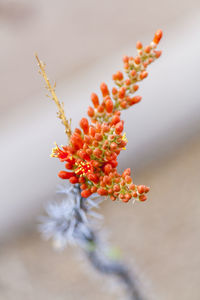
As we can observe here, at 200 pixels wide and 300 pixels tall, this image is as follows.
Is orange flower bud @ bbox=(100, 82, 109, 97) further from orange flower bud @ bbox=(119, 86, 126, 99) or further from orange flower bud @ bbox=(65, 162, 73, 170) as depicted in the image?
orange flower bud @ bbox=(65, 162, 73, 170)

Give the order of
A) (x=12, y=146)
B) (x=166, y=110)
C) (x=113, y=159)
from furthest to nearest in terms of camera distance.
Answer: (x=166, y=110)
(x=12, y=146)
(x=113, y=159)

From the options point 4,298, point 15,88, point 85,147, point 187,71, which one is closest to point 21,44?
point 15,88

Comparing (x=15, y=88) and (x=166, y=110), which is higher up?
(x=15, y=88)

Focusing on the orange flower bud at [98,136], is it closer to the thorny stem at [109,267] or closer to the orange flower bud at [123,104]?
the orange flower bud at [123,104]

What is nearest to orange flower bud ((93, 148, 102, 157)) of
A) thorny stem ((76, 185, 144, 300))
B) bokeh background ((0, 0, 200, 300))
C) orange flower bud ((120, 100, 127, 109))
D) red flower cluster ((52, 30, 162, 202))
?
red flower cluster ((52, 30, 162, 202))

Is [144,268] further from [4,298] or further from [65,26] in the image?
[65,26]

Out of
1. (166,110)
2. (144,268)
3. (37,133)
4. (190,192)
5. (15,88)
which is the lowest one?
(144,268)
